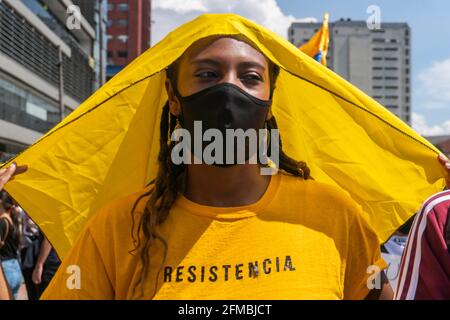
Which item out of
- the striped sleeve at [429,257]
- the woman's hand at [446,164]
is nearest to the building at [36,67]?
the woman's hand at [446,164]

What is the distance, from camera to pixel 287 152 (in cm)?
186

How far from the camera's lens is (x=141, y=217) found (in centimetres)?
157

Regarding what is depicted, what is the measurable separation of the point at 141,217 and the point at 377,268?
0.72 meters

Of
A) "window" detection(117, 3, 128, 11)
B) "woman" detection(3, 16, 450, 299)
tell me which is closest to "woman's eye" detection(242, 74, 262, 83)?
"woman" detection(3, 16, 450, 299)

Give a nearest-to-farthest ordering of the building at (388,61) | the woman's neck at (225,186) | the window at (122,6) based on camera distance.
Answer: the woman's neck at (225,186), the window at (122,6), the building at (388,61)

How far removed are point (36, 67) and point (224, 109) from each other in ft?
98.8

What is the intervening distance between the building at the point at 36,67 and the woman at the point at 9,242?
1831cm

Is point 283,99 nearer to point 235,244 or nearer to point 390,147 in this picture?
point 390,147

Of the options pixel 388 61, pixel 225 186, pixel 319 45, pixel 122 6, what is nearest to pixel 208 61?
pixel 225 186

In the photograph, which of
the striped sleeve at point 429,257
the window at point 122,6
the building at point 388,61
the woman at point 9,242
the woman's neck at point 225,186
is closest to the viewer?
the striped sleeve at point 429,257

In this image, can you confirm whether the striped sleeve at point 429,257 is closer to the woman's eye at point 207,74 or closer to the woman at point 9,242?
the woman's eye at point 207,74

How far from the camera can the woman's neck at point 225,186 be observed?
1.60m

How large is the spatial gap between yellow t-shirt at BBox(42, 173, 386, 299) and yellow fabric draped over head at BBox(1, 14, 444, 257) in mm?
179

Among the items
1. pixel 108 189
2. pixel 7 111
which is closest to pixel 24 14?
pixel 7 111
